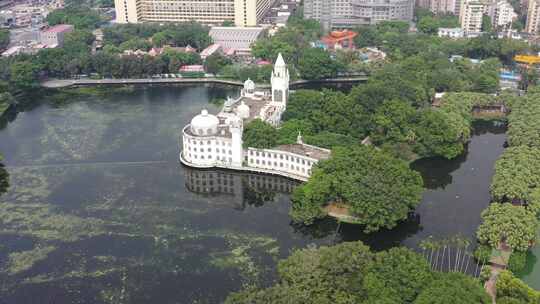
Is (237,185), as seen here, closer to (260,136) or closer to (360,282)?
(260,136)

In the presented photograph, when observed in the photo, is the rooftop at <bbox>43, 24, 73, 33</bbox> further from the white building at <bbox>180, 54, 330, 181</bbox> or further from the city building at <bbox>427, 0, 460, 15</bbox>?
the city building at <bbox>427, 0, 460, 15</bbox>

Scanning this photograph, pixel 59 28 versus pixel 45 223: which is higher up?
pixel 59 28

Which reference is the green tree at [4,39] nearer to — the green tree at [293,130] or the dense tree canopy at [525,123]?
the green tree at [293,130]

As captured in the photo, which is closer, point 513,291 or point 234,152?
point 513,291

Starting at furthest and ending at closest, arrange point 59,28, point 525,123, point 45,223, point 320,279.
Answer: point 59,28, point 525,123, point 45,223, point 320,279

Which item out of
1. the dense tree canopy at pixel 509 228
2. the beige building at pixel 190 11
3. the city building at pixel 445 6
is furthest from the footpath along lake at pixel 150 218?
the city building at pixel 445 6

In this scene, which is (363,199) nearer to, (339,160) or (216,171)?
(339,160)

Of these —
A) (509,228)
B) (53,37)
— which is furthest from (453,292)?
(53,37)
